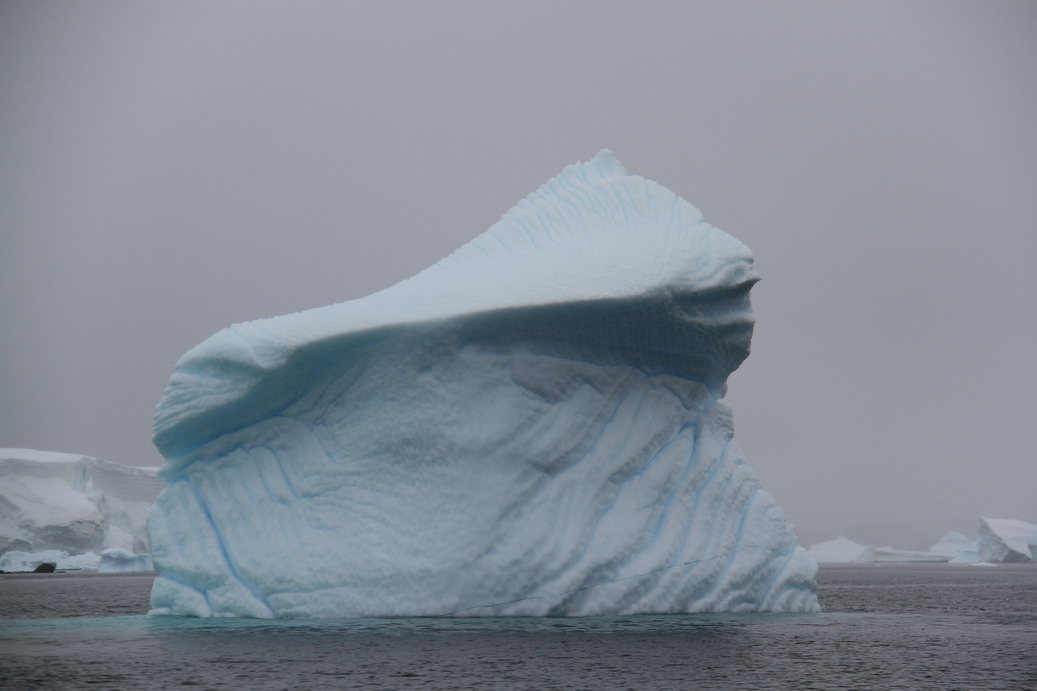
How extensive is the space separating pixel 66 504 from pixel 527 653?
3658cm

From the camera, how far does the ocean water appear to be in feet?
28.3

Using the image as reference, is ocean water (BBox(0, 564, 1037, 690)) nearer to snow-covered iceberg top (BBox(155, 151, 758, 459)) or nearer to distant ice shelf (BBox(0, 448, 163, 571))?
snow-covered iceberg top (BBox(155, 151, 758, 459))

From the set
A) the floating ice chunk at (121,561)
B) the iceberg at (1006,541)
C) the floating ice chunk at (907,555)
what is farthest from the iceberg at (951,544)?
the floating ice chunk at (121,561)

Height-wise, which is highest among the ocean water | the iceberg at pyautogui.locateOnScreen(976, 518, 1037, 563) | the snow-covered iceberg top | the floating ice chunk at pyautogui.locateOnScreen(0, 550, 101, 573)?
the snow-covered iceberg top

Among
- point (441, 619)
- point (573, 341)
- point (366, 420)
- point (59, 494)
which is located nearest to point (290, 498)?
point (366, 420)

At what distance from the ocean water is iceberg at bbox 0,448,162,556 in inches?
1123

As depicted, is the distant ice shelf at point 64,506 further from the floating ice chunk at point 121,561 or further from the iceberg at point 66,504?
the floating ice chunk at point 121,561

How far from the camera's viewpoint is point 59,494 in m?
43.2

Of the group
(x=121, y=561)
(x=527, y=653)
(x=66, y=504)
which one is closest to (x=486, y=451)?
(x=527, y=653)

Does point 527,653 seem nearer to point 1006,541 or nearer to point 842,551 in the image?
point 1006,541

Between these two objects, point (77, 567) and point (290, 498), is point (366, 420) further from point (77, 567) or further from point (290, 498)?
point (77, 567)

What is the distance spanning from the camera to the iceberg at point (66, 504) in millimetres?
41531

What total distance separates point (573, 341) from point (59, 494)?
115 ft

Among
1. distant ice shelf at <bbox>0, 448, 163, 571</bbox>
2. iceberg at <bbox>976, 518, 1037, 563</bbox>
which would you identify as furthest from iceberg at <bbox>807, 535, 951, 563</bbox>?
distant ice shelf at <bbox>0, 448, 163, 571</bbox>
